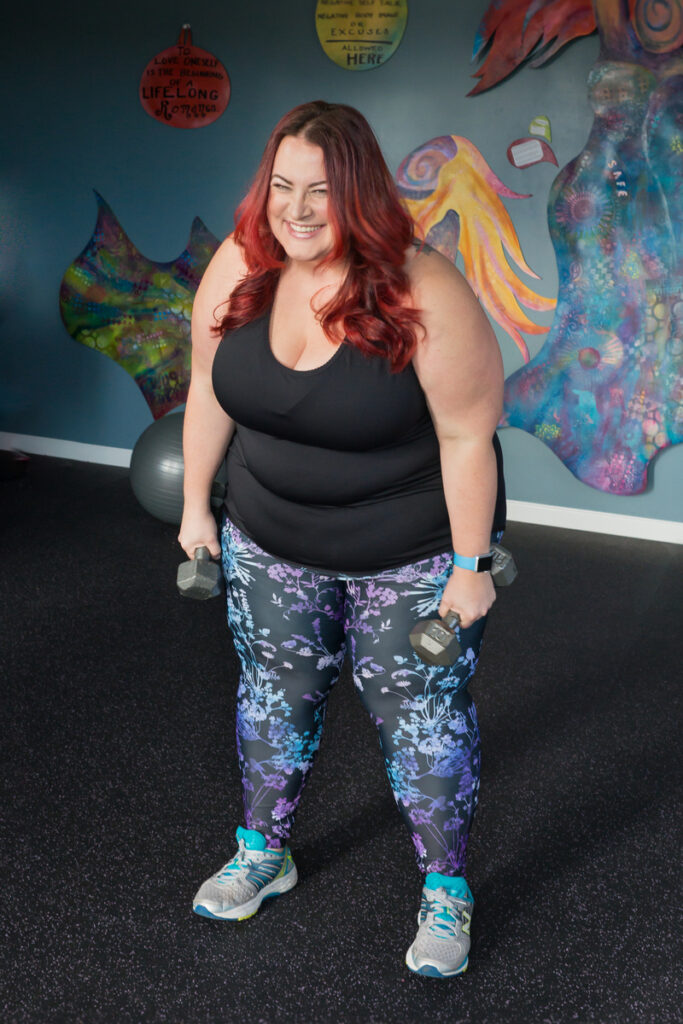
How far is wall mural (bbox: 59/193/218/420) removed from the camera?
390cm

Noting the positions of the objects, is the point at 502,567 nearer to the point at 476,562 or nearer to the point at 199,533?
the point at 476,562

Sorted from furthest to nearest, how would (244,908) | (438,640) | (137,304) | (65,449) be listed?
1. (65,449)
2. (137,304)
3. (244,908)
4. (438,640)

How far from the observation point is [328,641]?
138cm

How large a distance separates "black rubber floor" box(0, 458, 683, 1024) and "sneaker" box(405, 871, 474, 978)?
0.03 m

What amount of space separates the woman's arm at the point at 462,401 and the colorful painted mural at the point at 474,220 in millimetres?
2344

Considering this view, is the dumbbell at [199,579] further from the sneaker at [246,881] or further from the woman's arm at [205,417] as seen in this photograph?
the sneaker at [246,881]

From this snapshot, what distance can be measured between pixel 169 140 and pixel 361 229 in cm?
303

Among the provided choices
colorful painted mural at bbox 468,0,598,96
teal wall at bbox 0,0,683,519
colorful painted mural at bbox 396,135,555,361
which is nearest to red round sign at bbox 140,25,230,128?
teal wall at bbox 0,0,683,519

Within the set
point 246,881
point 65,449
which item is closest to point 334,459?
point 246,881

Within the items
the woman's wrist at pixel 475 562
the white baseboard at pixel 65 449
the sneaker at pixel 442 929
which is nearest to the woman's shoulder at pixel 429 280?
the woman's wrist at pixel 475 562

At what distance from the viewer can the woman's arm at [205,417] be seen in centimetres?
125

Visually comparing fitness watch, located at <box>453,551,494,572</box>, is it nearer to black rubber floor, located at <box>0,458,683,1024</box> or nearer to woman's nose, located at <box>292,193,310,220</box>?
woman's nose, located at <box>292,193,310,220</box>

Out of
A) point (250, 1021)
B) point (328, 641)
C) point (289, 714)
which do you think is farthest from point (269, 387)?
point (250, 1021)

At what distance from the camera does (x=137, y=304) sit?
3988 mm
